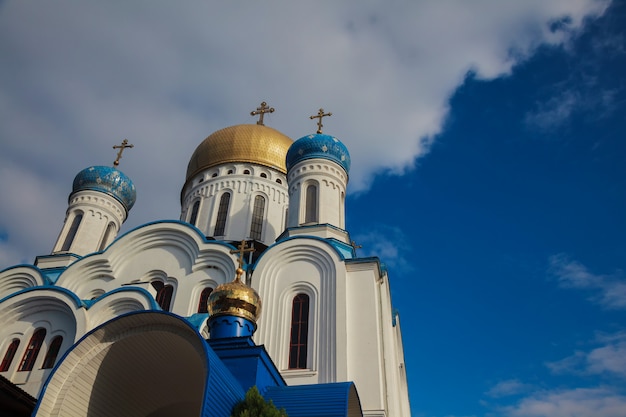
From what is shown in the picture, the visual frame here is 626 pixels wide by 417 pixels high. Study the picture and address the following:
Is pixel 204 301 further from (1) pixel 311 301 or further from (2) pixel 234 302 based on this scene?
(2) pixel 234 302

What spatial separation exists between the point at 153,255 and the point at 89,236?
3.01 meters

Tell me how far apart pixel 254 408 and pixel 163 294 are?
6.76m

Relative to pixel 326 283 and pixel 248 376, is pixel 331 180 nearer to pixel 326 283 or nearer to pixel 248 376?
pixel 326 283

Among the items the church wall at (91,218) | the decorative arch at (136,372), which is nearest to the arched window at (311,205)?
the church wall at (91,218)

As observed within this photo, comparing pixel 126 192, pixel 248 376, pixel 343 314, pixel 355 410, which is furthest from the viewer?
pixel 126 192

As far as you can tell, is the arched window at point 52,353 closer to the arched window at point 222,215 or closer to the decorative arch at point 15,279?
the decorative arch at point 15,279

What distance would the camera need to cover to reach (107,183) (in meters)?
15.4

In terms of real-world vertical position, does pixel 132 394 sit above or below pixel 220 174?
below

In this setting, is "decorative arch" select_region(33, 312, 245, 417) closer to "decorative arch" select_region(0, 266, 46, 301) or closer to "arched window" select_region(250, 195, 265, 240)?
"decorative arch" select_region(0, 266, 46, 301)

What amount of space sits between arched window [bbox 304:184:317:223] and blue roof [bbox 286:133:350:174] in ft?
2.84

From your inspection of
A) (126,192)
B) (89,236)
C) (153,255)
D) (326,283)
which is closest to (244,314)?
(326,283)

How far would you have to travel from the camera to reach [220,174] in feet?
55.7

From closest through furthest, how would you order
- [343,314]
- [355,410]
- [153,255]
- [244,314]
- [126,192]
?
1. [355,410]
2. [244,314]
3. [343,314]
4. [153,255]
5. [126,192]

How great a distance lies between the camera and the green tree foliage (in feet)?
18.1
